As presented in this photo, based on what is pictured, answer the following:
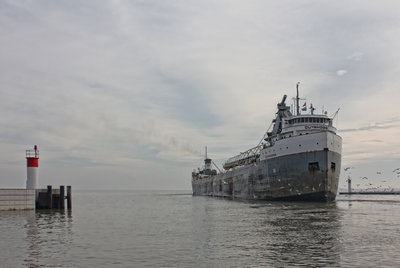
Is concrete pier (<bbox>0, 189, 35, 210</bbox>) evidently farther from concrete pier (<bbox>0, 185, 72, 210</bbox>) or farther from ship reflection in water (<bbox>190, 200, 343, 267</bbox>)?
ship reflection in water (<bbox>190, 200, 343, 267</bbox>)

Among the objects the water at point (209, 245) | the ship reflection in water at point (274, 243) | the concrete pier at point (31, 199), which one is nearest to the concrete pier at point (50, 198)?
the concrete pier at point (31, 199)

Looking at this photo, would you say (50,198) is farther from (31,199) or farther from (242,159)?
(242,159)

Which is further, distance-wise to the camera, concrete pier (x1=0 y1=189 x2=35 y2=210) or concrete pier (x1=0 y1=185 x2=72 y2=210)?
concrete pier (x1=0 y1=185 x2=72 y2=210)

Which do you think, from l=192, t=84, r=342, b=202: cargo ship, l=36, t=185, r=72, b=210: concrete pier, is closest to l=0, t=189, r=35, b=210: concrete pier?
l=36, t=185, r=72, b=210: concrete pier

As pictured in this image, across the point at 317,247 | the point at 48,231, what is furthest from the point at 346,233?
the point at 48,231

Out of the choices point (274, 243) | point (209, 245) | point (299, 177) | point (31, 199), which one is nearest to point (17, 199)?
point (31, 199)

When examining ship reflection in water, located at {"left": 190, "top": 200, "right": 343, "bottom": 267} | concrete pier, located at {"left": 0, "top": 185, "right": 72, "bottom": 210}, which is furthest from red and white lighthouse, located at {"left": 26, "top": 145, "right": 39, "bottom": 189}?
ship reflection in water, located at {"left": 190, "top": 200, "right": 343, "bottom": 267}

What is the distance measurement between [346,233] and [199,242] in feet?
29.0

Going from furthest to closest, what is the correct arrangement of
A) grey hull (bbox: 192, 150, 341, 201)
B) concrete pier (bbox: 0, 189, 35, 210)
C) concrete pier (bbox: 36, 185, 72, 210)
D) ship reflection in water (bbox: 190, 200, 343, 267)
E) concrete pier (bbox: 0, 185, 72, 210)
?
grey hull (bbox: 192, 150, 341, 201), concrete pier (bbox: 36, 185, 72, 210), concrete pier (bbox: 0, 185, 72, 210), concrete pier (bbox: 0, 189, 35, 210), ship reflection in water (bbox: 190, 200, 343, 267)

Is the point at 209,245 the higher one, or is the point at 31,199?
the point at 31,199

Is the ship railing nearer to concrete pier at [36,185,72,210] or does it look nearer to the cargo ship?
the cargo ship

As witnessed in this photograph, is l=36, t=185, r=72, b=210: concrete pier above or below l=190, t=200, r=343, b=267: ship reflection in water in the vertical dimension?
above

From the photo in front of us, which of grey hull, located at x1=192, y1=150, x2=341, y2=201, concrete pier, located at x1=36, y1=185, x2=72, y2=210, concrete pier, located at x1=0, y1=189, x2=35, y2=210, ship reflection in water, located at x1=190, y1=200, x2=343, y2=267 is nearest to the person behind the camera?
ship reflection in water, located at x1=190, y1=200, x2=343, y2=267

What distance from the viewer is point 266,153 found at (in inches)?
2089
